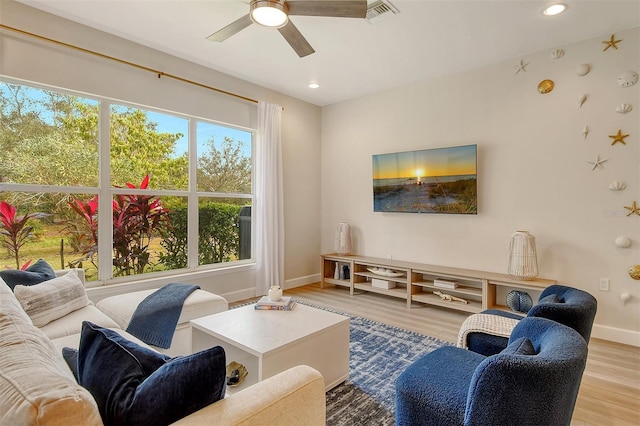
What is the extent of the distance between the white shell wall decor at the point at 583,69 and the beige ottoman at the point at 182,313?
398 cm

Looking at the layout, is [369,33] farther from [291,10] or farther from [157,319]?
[157,319]

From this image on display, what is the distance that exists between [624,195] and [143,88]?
15.5 ft

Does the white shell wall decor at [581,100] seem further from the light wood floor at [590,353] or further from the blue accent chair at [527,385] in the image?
the blue accent chair at [527,385]

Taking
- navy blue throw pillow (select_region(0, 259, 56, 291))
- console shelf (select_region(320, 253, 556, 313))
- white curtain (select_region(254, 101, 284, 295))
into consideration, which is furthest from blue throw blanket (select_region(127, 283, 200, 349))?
console shelf (select_region(320, 253, 556, 313))

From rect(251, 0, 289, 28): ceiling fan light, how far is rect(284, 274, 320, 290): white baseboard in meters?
3.42

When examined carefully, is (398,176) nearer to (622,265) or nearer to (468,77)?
(468,77)

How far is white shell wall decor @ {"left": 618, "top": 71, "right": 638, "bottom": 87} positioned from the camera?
9.48 ft

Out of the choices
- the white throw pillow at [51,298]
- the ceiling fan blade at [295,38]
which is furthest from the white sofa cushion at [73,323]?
the ceiling fan blade at [295,38]

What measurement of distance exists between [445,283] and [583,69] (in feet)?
8.25

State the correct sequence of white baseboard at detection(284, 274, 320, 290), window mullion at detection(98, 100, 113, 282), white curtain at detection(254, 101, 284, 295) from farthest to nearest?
white baseboard at detection(284, 274, 320, 290)
white curtain at detection(254, 101, 284, 295)
window mullion at detection(98, 100, 113, 282)

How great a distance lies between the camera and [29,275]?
2.23 meters

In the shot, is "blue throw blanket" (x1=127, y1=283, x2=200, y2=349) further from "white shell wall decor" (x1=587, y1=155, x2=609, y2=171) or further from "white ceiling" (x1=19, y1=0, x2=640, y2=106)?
"white shell wall decor" (x1=587, y1=155, x2=609, y2=171)

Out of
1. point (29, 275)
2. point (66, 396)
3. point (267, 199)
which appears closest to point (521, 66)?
point (267, 199)

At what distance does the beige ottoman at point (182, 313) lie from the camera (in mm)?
2385
